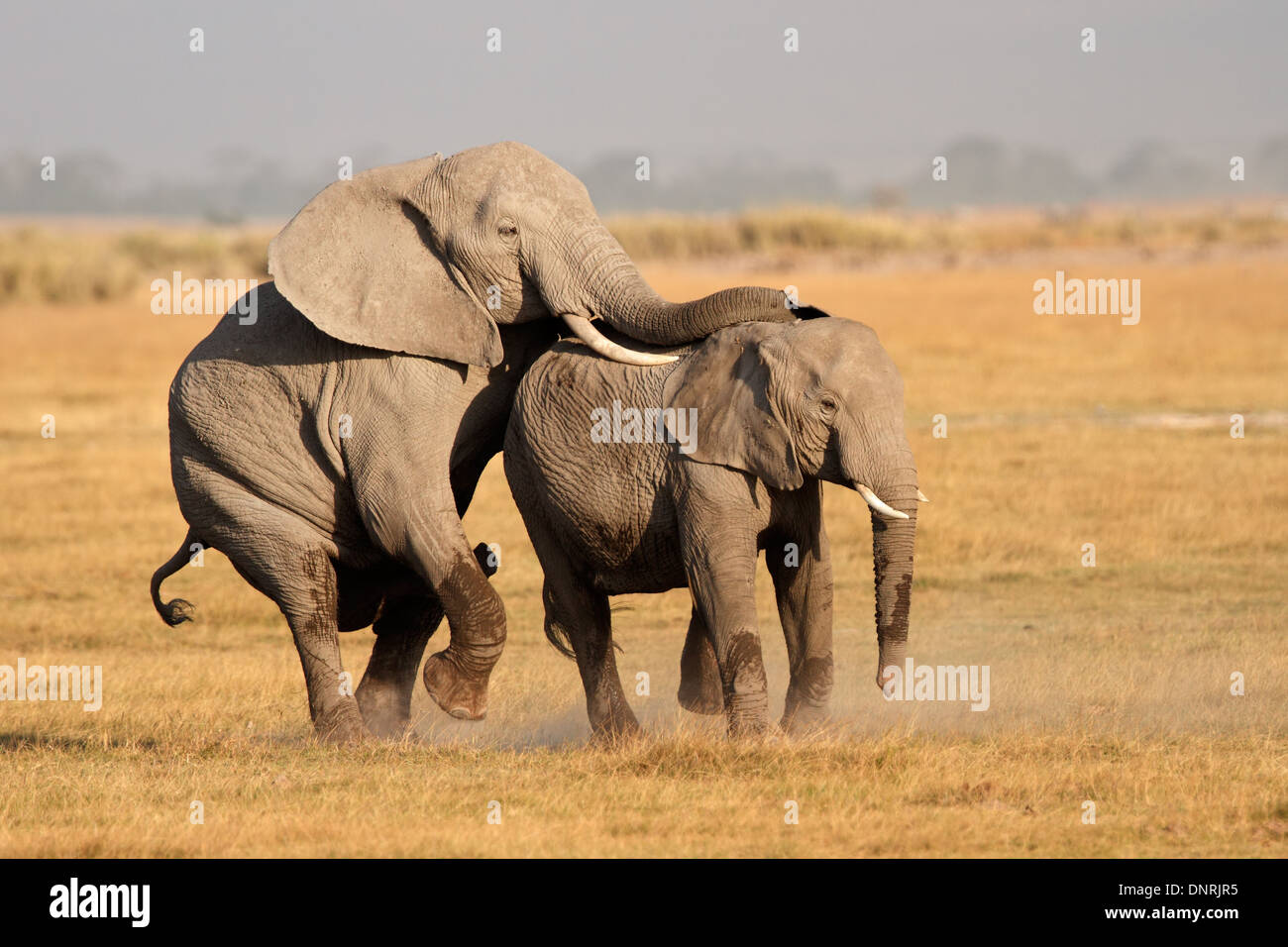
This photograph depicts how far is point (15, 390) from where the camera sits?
29922 millimetres

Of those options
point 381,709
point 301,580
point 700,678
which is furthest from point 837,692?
point 301,580

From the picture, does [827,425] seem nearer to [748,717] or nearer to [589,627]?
[748,717]

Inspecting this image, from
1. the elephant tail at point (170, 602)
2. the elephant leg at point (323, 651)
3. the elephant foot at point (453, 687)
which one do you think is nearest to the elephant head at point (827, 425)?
the elephant foot at point (453, 687)

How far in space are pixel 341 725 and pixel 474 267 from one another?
8.17ft

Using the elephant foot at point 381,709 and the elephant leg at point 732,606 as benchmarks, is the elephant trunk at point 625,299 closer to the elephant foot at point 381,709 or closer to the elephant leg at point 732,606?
the elephant leg at point 732,606

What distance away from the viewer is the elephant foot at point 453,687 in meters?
9.49

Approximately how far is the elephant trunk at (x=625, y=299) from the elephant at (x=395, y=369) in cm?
1

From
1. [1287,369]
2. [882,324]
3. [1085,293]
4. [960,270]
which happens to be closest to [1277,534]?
[1287,369]

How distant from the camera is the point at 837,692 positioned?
11523 millimetres

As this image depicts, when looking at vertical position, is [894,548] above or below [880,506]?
below

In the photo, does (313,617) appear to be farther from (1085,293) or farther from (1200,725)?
(1085,293)
